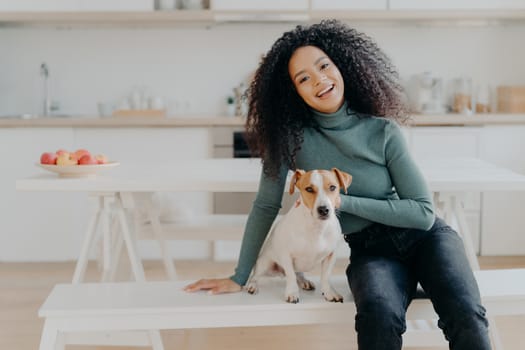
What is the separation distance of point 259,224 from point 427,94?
2.72 meters

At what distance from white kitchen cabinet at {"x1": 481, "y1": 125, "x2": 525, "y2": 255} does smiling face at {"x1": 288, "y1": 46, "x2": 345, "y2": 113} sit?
92.8 inches

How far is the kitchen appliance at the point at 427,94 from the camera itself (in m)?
4.42

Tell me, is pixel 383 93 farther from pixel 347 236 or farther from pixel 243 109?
pixel 243 109

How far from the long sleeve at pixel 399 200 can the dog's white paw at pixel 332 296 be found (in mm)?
219

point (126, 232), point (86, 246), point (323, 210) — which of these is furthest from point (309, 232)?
point (86, 246)

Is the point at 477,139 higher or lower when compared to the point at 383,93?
lower

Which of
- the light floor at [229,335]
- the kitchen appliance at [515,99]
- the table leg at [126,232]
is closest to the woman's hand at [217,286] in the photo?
the table leg at [126,232]

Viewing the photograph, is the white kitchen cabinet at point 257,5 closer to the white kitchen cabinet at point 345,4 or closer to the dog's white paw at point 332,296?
the white kitchen cabinet at point 345,4

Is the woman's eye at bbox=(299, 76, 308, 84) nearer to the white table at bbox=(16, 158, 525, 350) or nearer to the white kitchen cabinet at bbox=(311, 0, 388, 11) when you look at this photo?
the white table at bbox=(16, 158, 525, 350)

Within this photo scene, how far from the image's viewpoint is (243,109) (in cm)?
444

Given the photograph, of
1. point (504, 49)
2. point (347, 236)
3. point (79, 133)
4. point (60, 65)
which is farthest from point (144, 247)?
point (504, 49)

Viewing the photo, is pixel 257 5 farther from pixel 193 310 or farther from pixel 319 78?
pixel 193 310

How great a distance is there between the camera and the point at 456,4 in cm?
424

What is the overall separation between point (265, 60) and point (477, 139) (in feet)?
7.75
